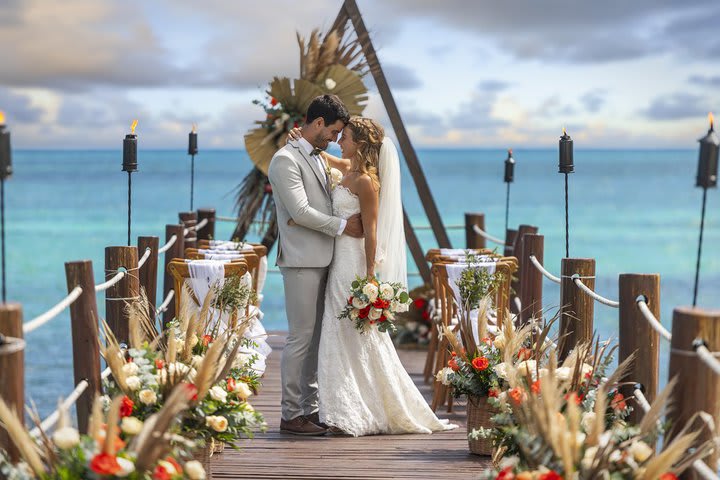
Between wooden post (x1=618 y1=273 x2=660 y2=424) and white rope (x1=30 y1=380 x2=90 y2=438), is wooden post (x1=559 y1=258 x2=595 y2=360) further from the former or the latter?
white rope (x1=30 y1=380 x2=90 y2=438)

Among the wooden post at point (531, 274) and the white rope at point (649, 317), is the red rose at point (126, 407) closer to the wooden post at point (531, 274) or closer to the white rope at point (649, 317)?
the white rope at point (649, 317)

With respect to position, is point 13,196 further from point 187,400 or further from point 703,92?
point 187,400

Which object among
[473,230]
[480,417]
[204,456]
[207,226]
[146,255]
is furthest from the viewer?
[207,226]

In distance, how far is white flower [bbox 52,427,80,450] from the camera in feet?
10.5

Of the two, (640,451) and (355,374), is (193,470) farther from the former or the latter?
(355,374)

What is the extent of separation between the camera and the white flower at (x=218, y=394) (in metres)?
4.04

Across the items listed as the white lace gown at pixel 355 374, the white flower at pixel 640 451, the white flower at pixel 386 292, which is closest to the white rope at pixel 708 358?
the white flower at pixel 640 451

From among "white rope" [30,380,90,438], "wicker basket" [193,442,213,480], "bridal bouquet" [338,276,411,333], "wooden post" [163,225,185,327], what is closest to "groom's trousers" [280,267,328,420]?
"bridal bouquet" [338,276,411,333]

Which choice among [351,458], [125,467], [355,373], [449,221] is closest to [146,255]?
[355,373]

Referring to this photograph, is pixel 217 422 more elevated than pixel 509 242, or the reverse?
pixel 509 242

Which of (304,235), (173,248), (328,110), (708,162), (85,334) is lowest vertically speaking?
(85,334)

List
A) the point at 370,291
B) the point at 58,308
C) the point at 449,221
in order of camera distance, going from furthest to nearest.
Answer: the point at 449,221 < the point at 370,291 < the point at 58,308

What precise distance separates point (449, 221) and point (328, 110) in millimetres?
37218

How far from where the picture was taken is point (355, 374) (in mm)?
5797
